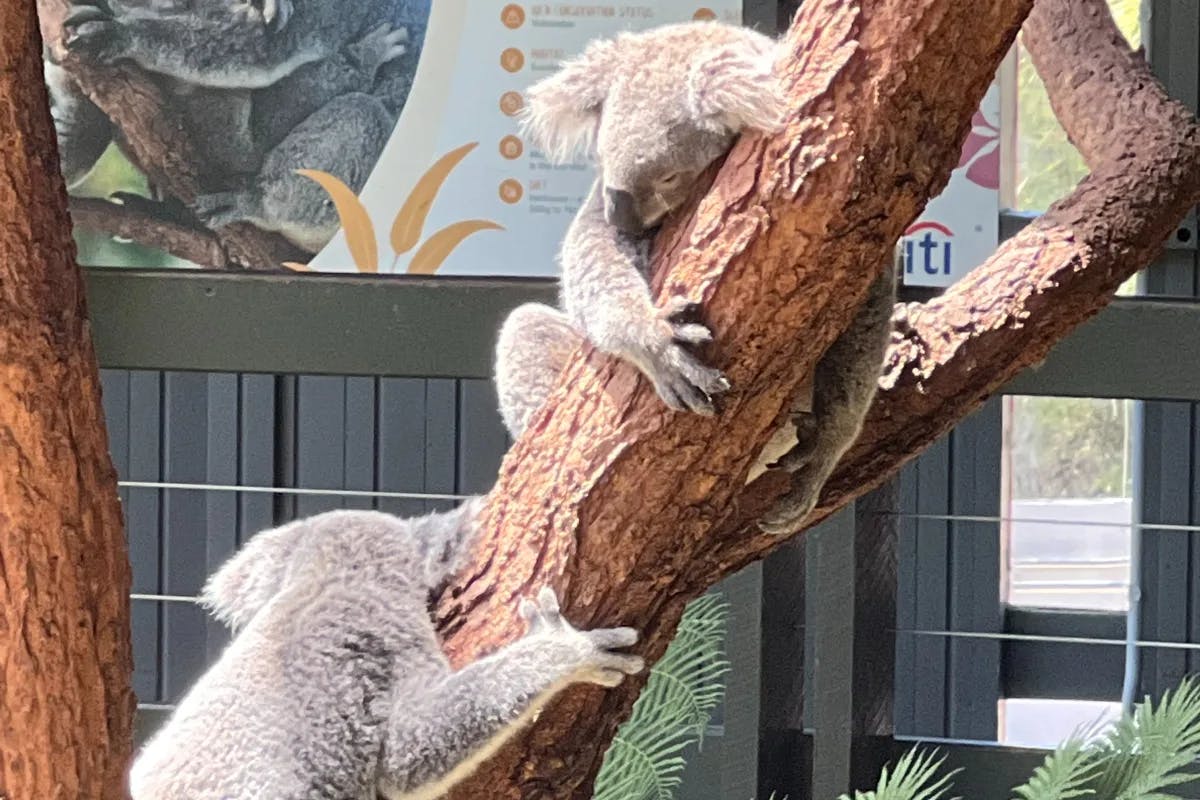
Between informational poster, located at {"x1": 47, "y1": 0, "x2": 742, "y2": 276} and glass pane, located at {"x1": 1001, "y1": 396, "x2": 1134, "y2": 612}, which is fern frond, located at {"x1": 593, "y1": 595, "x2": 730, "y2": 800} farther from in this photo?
glass pane, located at {"x1": 1001, "y1": 396, "x2": 1134, "y2": 612}

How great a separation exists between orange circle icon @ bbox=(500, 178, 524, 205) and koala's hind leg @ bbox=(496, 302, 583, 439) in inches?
40.4

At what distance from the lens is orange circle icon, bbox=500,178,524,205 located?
2504 millimetres

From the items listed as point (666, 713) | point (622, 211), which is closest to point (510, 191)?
point (666, 713)

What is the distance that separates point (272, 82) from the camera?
8.43 feet

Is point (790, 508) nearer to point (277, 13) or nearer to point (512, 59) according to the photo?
point (512, 59)

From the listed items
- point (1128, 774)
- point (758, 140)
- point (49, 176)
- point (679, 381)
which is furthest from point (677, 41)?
point (1128, 774)

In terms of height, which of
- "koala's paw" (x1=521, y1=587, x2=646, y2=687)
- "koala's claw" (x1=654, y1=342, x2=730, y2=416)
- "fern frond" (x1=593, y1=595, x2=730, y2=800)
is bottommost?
"fern frond" (x1=593, y1=595, x2=730, y2=800)

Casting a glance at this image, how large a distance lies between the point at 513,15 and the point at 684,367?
1.65 meters

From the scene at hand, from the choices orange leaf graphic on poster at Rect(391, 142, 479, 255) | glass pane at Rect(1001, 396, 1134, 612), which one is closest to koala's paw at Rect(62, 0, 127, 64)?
orange leaf graphic on poster at Rect(391, 142, 479, 255)

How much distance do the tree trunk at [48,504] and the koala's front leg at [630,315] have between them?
451 mm

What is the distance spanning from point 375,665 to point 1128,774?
1.34 m

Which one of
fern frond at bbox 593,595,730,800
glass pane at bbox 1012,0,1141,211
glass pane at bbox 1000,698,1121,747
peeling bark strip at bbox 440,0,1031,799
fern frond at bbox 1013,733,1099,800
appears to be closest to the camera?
peeling bark strip at bbox 440,0,1031,799

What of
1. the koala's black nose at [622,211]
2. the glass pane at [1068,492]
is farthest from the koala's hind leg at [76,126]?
the glass pane at [1068,492]

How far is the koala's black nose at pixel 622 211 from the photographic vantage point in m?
1.23
